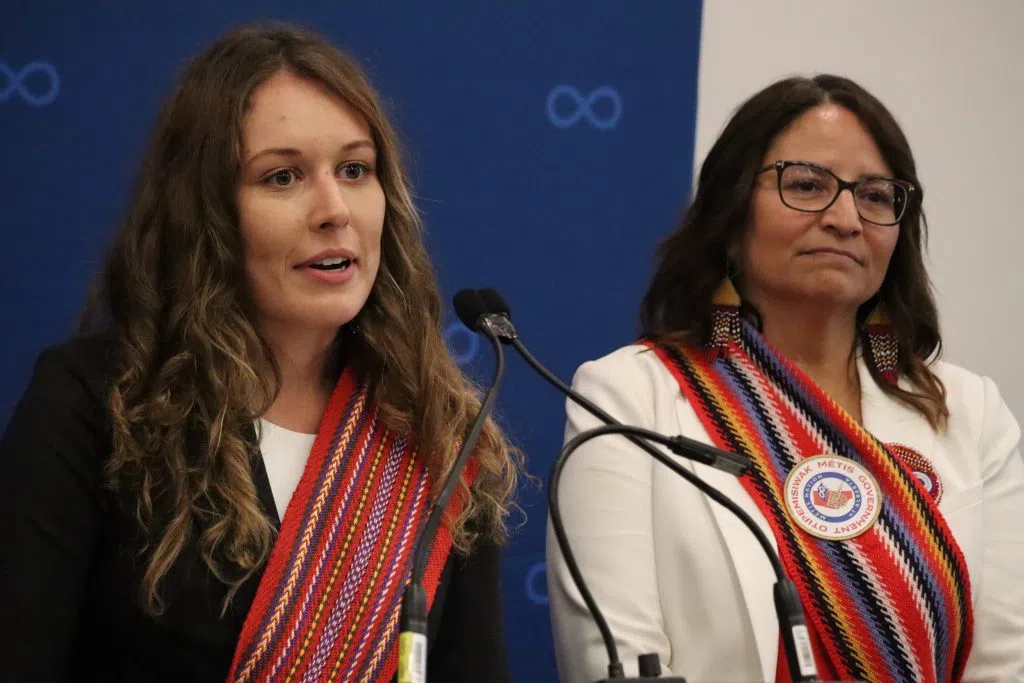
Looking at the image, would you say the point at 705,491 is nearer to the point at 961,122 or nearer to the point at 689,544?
the point at 689,544

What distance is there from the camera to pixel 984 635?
5.89 ft

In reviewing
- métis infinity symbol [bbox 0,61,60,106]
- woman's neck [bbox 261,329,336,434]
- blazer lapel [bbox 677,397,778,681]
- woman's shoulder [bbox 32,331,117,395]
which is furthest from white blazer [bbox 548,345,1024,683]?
métis infinity symbol [bbox 0,61,60,106]

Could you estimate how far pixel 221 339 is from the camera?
149 centimetres

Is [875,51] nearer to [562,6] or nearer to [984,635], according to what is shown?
[562,6]

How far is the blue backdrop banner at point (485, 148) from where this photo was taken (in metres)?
1.97

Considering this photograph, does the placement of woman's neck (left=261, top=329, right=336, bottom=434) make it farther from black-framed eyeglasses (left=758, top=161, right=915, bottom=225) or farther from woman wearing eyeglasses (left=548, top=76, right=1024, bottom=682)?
black-framed eyeglasses (left=758, top=161, right=915, bottom=225)

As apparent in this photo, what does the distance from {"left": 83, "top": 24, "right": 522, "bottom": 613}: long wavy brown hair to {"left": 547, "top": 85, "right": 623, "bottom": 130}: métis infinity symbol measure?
580 mm

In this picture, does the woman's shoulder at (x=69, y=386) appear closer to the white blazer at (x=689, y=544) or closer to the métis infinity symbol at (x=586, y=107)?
the white blazer at (x=689, y=544)

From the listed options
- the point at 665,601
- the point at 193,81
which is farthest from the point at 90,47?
the point at 665,601

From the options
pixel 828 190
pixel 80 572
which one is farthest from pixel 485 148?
pixel 80 572

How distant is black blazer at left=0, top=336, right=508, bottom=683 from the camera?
133 cm

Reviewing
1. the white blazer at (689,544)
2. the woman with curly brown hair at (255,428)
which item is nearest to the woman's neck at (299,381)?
the woman with curly brown hair at (255,428)

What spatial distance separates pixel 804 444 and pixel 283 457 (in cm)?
72

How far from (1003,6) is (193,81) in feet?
5.24
